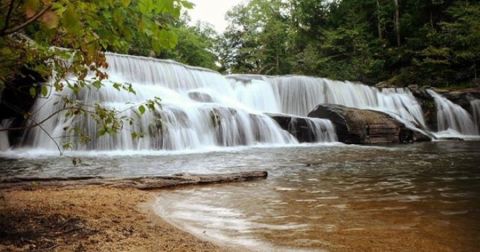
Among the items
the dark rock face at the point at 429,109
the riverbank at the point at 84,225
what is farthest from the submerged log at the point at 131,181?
the dark rock face at the point at 429,109

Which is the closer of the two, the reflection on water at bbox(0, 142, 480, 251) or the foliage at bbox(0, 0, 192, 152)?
the foliage at bbox(0, 0, 192, 152)

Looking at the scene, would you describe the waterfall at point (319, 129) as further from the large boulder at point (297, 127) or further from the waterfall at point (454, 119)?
the waterfall at point (454, 119)

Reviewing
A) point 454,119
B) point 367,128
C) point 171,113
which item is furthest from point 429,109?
point 171,113

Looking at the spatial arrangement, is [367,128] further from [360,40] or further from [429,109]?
[360,40]

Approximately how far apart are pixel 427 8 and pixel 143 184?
3454cm

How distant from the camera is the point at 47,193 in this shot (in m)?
5.21

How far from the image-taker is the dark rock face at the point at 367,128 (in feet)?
58.5

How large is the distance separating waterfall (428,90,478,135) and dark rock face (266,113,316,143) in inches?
387

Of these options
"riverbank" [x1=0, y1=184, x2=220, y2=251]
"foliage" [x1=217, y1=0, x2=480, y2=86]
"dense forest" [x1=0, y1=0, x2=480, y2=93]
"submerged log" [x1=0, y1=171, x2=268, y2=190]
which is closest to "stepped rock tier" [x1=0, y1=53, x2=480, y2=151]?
"submerged log" [x1=0, y1=171, x2=268, y2=190]

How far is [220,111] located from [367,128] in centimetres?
645

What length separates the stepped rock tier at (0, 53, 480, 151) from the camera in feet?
44.8

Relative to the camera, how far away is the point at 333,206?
4.87 meters

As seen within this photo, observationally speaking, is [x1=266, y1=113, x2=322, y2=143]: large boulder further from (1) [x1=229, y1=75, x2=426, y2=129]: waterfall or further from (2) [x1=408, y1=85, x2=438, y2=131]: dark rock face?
(2) [x1=408, y1=85, x2=438, y2=131]: dark rock face

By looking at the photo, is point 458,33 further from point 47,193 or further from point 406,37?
point 47,193
